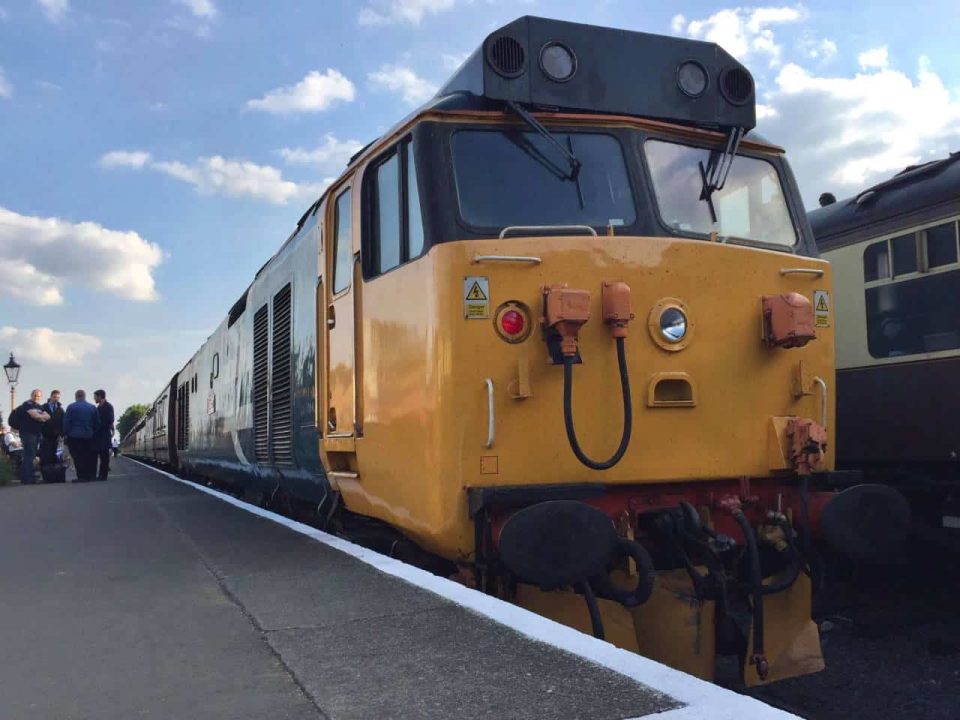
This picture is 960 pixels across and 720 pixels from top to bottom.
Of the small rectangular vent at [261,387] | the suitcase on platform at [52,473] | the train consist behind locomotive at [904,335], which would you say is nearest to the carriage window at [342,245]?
the small rectangular vent at [261,387]

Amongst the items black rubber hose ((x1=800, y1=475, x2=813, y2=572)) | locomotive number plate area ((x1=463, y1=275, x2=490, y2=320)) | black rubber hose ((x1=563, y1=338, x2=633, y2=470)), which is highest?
locomotive number plate area ((x1=463, y1=275, x2=490, y2=320))

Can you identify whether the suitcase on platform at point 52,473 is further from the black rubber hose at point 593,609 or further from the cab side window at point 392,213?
the black rubber hose at point 593,609

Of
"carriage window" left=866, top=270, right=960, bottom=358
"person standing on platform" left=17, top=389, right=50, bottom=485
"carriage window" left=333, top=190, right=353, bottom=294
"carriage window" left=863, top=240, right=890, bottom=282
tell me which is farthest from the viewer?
"person standing on platform" left=17, top=389, right=50, bottom=485

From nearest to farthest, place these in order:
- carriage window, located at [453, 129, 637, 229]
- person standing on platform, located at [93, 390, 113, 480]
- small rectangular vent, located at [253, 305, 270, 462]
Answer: carriage window, located at [453, 129, 637, 229] → small rectangular vent, located at [253, 305, 270, 462] → person standing on platform, located at [93, 390, 113, 480]

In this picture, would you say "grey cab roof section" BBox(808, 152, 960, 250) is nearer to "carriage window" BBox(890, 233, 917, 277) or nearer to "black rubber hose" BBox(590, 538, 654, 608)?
"carriage window" BBox(890, 233, 917, 277)

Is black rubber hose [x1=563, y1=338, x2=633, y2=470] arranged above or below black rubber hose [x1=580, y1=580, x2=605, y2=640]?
above

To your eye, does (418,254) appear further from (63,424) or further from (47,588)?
(63,424)

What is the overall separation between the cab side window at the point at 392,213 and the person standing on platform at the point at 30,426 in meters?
11.5

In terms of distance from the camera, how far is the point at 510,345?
3973 millimetres

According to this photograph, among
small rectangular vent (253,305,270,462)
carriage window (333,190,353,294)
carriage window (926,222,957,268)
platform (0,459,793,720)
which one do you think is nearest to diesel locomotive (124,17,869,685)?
carriage window (333,190,353,294)

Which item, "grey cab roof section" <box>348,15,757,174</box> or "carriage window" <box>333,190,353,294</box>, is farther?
"carriage window" <box>333,190,353,294</box>

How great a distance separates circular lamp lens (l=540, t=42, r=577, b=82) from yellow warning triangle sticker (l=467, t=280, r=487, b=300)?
1.20m

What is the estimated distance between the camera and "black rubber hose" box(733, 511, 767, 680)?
4078 mm

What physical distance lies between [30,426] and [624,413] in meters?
13.3
